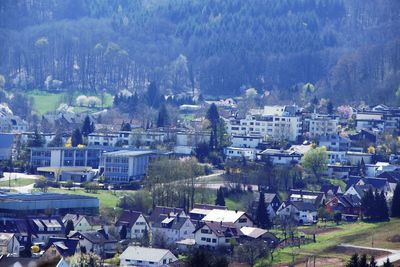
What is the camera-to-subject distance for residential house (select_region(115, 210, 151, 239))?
4066 cm

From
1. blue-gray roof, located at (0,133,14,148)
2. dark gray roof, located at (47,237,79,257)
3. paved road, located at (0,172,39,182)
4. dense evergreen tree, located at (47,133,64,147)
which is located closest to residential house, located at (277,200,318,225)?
dark gray roof, located at (47,237,79,257)

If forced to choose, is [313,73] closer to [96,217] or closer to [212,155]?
[212,155]

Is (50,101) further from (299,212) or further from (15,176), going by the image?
(299,212)

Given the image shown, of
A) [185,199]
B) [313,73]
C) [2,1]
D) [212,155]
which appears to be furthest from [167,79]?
[185,199]

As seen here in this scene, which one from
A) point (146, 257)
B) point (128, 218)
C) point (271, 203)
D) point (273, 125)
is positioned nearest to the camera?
point (146, 257)

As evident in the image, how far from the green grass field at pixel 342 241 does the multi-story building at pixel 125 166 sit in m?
9.25

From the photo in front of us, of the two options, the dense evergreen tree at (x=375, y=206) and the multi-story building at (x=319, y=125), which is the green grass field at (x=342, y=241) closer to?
the dense evergreen tree at (x=375, y=206)

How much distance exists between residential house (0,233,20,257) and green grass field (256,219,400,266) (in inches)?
227

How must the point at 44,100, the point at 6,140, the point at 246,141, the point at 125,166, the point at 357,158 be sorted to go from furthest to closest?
the point at 44,100 → the point at 246,141 → the point at 6,140 → the point at 357,158 → the point at 125,166

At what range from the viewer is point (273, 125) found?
188 ft

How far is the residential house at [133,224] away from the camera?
40.7 meters

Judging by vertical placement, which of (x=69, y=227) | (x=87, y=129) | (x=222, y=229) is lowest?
(x=69, y=227)

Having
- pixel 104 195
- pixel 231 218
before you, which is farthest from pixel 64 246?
pixel 104 195

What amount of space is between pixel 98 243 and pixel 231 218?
457 centimetres
